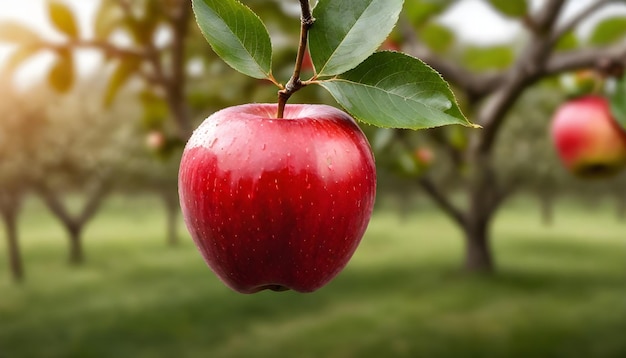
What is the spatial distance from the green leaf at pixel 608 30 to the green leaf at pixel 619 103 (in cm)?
82

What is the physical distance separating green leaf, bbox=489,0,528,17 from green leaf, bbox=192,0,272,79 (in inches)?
52.5

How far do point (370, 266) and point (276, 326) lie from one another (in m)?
6.63

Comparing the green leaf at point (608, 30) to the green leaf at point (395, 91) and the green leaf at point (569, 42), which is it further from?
the green leaf at point (395, 91)

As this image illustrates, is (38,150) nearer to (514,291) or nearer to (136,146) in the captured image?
(136,146)

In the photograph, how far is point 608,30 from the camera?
282cm

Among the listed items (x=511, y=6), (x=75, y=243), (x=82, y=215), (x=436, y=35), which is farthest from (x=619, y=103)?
(x=75, y=243)

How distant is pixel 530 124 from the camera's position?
1750cm

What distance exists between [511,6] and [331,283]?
1444 cm

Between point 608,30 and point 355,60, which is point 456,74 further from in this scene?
point 355,60

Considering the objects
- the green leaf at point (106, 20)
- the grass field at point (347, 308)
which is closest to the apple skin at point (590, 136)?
the green leaf at point (106, 20)

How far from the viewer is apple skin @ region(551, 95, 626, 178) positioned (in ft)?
7.80

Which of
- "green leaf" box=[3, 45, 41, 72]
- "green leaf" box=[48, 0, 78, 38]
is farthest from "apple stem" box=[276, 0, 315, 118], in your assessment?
"green leaf" box=[48, 0, 78, 38]

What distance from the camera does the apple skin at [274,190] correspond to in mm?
745

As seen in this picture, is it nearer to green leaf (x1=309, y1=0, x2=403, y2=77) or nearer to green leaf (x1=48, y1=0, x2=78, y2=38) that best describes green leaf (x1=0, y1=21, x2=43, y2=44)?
green leaf (x1=48, y1=0, x2=78, y2=38)
